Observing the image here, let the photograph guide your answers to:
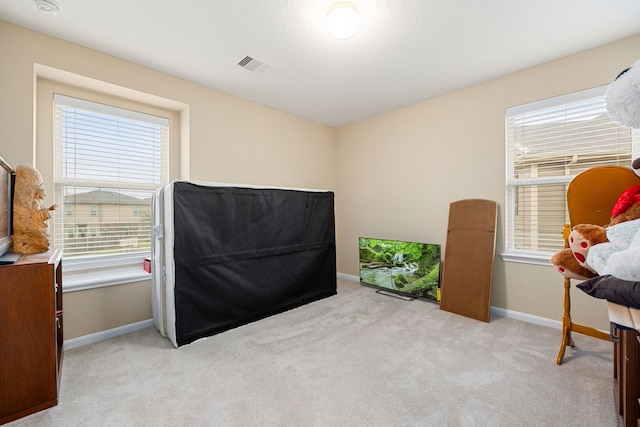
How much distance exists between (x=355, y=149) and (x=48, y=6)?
3.54 meters

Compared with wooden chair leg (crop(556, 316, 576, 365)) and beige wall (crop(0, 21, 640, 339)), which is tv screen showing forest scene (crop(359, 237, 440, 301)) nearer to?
beige wall (crop(0, 21, 640, 339))

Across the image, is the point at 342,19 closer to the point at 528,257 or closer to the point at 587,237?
the point at 587,237

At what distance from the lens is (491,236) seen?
2.88 m

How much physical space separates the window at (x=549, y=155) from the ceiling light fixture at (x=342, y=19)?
204 cm

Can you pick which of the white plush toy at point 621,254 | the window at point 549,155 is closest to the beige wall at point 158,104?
the window at point 549,155

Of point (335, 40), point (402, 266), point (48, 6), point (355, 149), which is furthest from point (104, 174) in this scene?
point (402, 266)

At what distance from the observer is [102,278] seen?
Answer: 2.48 meters

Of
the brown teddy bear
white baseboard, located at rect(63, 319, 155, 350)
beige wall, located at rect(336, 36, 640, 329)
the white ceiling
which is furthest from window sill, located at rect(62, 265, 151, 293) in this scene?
the brown teddy bear

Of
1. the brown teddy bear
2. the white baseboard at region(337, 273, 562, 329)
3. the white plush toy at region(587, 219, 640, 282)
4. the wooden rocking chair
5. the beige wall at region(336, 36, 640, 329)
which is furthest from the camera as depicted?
the white baseboard at region(337, 273, 562, 329)

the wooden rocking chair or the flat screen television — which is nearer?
the wooden rocking chair

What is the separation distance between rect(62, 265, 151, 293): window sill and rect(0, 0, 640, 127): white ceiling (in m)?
2.05

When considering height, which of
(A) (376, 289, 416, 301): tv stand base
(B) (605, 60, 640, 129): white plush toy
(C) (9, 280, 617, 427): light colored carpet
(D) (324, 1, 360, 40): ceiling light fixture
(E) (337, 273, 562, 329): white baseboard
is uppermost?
(D) (324, 1, 360, 40): ceiling light fixture

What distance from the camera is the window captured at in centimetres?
243

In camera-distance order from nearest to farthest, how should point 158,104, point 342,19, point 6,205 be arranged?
point 6,205, point 342,19, point 158,104
